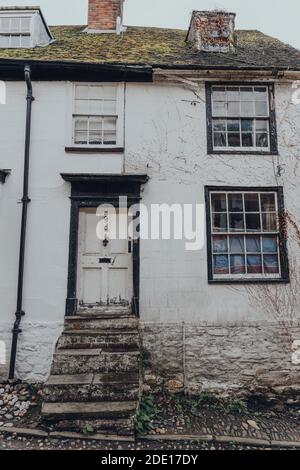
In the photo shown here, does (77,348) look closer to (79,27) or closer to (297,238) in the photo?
(297,238)

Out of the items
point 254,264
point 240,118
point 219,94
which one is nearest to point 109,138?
point 219,94

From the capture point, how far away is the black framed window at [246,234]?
727 cm

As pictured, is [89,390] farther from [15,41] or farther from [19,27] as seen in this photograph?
[19,27]

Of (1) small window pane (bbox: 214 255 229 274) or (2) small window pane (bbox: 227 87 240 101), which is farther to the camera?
(2) small window pane (bbox: 227 87 240 101)

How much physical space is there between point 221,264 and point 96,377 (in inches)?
136

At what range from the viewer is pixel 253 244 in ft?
24.3

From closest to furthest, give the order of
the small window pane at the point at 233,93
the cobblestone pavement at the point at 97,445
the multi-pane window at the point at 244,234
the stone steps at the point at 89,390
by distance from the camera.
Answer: the cobblestone pavement at the point at 97,445, the stone steps at the point at 89,390, the multi-pane window at the point at 244,234, the small window pane at the point at 233,93

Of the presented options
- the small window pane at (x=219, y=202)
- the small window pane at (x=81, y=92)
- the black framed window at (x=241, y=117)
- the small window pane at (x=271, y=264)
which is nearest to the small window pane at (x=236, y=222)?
the small window pane at (x=219, y=202)

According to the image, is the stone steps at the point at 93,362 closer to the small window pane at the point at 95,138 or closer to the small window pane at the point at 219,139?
the small window pane at the point at 95,138

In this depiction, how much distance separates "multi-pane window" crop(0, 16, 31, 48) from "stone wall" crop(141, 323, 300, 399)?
7.99 m

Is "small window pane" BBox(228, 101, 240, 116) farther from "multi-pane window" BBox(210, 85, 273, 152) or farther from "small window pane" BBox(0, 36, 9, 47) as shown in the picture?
"small window pane" BBox(0, 36, 9, 47)

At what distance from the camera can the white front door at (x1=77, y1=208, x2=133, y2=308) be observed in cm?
720

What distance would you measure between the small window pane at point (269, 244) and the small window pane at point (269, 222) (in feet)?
0.67

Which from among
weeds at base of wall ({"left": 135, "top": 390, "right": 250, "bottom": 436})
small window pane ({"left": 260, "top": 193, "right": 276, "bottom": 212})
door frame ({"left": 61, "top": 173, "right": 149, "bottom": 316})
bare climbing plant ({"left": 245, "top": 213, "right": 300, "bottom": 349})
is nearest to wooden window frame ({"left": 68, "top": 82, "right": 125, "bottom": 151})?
door frame ({"left": 61, "top": 173, "right": 149, "bottom": 316})
